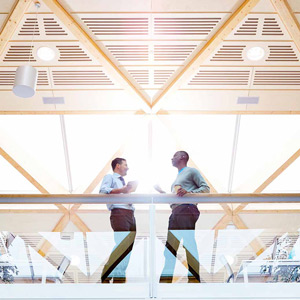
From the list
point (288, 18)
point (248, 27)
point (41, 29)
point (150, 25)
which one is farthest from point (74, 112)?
point (288, 18)

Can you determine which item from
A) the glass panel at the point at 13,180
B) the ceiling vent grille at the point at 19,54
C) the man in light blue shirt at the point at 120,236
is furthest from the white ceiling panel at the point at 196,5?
the glass panel at the point at 13,180

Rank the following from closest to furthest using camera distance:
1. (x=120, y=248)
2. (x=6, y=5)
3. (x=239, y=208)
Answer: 1. (x=120, y=248)
2. (x=239, y=208)
3. (x=6, y=5)

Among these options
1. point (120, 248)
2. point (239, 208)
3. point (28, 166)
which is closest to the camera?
point (120, 248)

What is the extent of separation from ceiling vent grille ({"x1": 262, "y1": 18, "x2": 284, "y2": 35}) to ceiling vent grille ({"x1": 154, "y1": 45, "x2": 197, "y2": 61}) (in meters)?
1.12

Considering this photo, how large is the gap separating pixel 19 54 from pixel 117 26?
1.77m

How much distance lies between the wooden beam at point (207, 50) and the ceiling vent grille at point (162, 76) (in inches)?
4.6

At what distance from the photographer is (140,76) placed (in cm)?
793

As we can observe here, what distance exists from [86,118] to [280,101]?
147 inches

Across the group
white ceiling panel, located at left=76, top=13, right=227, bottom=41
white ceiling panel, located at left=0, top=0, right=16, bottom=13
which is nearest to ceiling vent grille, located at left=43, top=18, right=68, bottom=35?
white ceiling panel, located at left=76, top=13, right=227, bottom=41

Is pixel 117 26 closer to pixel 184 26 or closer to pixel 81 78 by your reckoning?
pixel 184 26

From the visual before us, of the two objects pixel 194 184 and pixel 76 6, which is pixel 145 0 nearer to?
pixel 76 6

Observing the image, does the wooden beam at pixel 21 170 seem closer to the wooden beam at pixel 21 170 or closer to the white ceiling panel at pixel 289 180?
the wooden beam at pixel 21 170

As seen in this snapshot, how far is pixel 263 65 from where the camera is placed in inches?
304

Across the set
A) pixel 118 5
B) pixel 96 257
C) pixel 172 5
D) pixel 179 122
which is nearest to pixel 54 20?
pixel 118 5
